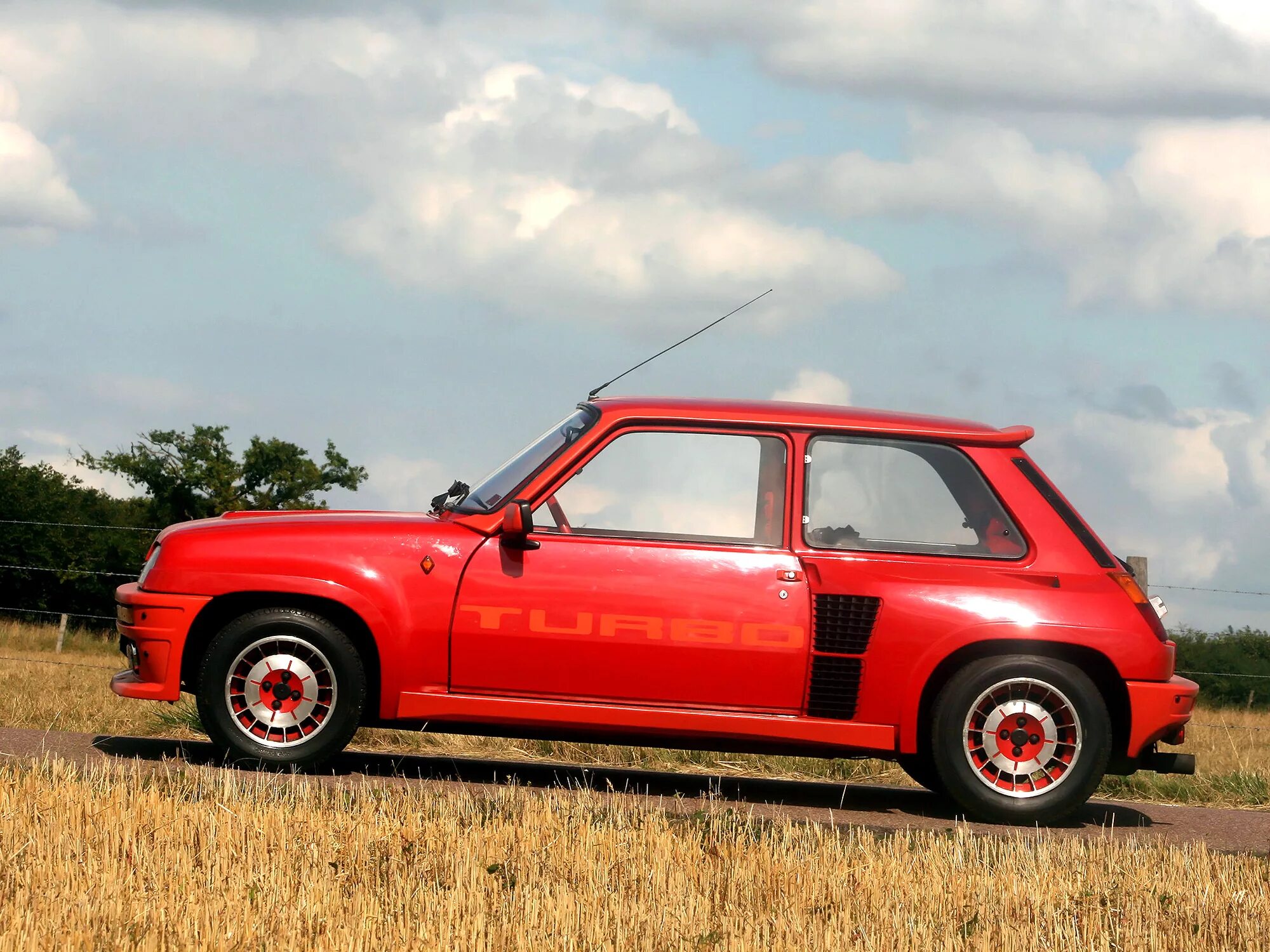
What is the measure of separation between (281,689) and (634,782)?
2.07 metres

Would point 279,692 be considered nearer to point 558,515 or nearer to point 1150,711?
point 558,515

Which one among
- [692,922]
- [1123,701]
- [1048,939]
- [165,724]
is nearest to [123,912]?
[692,922]

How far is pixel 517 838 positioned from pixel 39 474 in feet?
168

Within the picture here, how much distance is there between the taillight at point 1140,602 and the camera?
767 centimetres

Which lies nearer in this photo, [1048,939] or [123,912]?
[123,912]

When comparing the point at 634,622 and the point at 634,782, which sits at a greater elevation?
the point at 634,622

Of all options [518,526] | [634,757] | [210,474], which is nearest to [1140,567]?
[634,757]

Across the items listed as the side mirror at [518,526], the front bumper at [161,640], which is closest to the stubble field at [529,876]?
the front bumper at [161,640]

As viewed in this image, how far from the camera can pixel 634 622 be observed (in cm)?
738

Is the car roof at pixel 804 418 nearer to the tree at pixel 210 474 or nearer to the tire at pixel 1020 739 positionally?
the tire at pixel 1020 739

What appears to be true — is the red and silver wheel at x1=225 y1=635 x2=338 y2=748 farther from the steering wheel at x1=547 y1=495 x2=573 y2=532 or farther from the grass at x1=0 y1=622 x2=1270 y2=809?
the grass at x1=0 y1=622 x2=1270 y2=809

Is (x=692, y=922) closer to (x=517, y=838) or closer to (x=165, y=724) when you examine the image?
(x=517, y=838)

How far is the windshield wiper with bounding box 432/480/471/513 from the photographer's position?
8344mm

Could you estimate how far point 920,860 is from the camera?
20.0 ft
